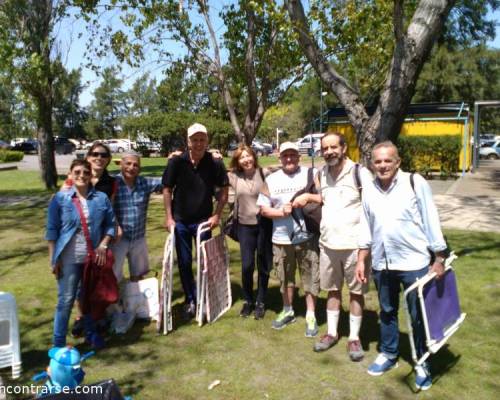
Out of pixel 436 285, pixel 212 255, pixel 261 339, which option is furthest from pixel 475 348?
pixel 212 255

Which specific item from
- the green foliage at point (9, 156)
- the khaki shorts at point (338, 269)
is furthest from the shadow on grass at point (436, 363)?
the green foliage at point (9, 156)

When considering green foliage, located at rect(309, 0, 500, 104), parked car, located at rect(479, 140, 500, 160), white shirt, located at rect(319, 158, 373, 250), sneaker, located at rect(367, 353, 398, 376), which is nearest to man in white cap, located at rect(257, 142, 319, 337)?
white shirt, located at rect(319, 158, 373, 250)

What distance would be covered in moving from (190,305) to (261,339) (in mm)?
888

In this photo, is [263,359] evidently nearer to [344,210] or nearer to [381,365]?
[381,365]

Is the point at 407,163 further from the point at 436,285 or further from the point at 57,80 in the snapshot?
the point at 436,285

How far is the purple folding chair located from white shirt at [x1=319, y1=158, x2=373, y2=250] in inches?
25.1

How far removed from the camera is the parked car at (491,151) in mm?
32453

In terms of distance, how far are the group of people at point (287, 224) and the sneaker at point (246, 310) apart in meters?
0.01

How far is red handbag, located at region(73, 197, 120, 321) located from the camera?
3875mm

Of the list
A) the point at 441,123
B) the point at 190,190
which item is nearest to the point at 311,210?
the point at 190,190

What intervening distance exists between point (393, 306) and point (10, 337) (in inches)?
111

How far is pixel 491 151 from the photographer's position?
32.7 metres

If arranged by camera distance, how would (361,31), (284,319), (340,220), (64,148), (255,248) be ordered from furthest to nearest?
(64,148)
(361,31)
(255,248)
(284,319)
(340,220)

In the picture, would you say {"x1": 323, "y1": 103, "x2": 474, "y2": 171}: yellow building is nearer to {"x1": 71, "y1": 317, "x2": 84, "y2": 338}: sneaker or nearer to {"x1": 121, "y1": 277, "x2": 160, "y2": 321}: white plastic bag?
{"x1": 121, "y1": 277, "x2": 160, "y2": 321}: white plastic bag
